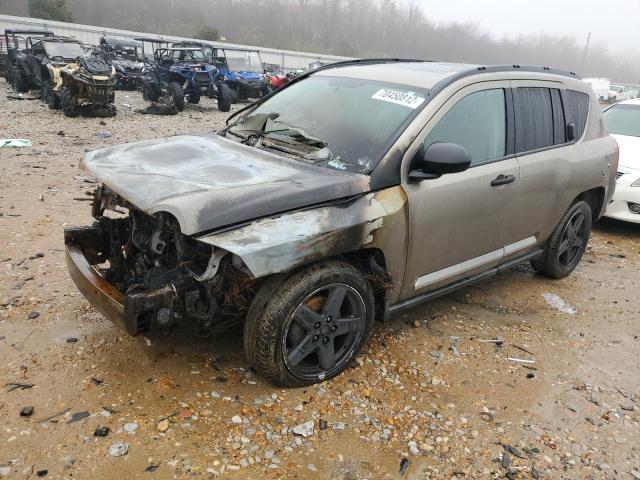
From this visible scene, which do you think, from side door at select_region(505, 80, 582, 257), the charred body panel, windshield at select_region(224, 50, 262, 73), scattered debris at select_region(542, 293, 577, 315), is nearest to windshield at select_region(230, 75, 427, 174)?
the charred body panel

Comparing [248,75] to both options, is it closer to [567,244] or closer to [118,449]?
[567,244]

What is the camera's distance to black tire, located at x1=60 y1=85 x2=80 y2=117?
12133mm

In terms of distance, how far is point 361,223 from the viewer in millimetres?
2803

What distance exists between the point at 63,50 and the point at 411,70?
13.7 meters

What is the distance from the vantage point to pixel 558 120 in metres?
4.19

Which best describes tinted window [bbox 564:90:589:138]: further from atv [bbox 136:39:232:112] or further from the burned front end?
atv [bbox 136:39:232:112]

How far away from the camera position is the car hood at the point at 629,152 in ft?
21.4

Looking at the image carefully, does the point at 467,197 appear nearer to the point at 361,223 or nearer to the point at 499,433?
the point at 361,223

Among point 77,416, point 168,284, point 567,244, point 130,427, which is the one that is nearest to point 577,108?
point 567,244

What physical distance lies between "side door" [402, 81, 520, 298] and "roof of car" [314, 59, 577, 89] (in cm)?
14

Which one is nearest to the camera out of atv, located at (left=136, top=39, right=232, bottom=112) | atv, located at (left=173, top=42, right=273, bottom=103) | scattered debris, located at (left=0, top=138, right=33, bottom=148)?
scattered debris, located at (left=0, top=138, right=33, bottom=148)

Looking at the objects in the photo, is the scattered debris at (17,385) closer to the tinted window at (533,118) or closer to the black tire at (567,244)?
the tinted window at (533,118)

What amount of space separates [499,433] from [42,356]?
2.70 m

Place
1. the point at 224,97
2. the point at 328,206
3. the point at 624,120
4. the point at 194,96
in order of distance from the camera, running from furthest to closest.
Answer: the point at 194,96
the point at 224,97
the point at 624,120
the point at 328,206
